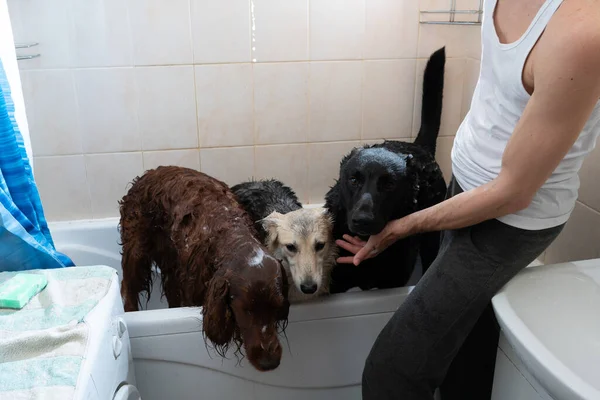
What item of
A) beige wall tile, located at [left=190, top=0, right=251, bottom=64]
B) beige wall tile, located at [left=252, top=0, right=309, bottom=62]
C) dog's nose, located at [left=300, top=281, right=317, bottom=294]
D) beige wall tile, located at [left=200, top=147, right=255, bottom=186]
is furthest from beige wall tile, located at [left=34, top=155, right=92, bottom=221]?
dog's nose, located at [left=300, top=281, right=317, bottom=294]

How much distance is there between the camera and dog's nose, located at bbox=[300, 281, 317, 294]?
5.07 ft

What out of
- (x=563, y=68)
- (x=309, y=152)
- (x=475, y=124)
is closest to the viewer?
(x=563, y=68)

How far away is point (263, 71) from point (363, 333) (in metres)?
1.19

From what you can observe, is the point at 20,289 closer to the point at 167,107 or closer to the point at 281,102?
the point at 167,107

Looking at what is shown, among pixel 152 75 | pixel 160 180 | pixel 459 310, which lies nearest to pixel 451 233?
pixel 459 310

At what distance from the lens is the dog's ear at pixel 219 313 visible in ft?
4.17

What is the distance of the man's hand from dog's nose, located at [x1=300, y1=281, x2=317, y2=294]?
14cm

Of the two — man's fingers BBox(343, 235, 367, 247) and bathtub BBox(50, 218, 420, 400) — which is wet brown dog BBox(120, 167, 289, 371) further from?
man's fingers BBox(343, 235, 367, 247)

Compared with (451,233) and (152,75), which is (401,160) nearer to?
(451,233)

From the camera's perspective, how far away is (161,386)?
158cm

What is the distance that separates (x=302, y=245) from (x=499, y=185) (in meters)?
0.71

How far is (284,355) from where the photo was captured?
1.63 meters

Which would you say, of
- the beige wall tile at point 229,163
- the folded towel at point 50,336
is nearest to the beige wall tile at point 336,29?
the beige wall tile at point 229,163

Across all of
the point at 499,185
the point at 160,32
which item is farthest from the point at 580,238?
the point at 160,32
